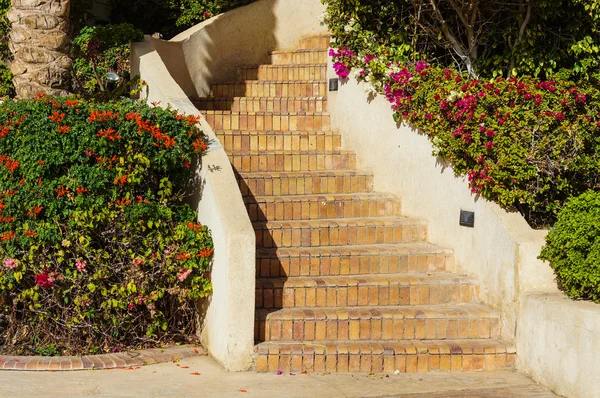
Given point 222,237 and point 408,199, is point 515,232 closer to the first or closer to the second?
point 408,199

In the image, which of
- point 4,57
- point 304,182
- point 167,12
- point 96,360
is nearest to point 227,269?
point 96,360

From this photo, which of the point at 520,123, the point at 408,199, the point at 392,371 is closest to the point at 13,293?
the point at 392,371

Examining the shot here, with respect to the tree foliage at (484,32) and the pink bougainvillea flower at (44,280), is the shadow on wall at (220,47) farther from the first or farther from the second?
the pink bougainvillea flower at (44,280)

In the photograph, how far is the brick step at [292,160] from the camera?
916cm

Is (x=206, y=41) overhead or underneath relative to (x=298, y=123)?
overhead

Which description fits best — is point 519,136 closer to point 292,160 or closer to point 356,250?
point 356,250

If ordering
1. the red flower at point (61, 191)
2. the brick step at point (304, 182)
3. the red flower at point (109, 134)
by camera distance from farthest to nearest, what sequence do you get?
1. the brick step at point (304, 182)
2. the red flower at point (109, 134)
3. the red flower at point (61, 191)

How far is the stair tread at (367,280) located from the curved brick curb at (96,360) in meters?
0.97

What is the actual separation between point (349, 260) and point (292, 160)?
1708 mm

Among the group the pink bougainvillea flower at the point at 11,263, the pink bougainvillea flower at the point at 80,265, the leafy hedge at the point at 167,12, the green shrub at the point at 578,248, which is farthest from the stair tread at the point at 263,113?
the green shrub at the point at 578,248

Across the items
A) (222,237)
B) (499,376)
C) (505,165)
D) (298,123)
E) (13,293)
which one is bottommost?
(499,376)

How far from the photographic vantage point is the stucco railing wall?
6477 millimetres

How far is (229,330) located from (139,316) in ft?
3.05

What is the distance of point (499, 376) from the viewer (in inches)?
281
